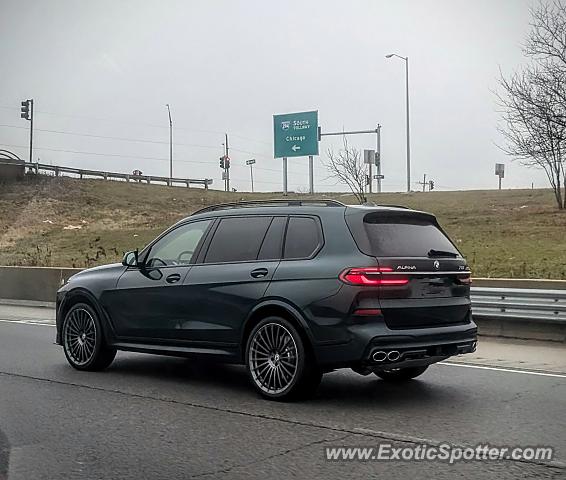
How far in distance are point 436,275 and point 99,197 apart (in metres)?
39.6

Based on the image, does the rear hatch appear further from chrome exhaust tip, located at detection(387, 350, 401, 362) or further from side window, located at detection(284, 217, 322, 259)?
side window, located at detection(284, 217, 322, 259)

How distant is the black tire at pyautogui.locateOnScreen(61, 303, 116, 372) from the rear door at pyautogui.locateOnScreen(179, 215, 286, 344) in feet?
4.66

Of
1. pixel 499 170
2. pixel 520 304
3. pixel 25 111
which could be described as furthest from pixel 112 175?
pixel 520 304

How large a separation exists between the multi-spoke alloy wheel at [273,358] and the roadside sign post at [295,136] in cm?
3836

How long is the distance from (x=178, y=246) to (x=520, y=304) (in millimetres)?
5416

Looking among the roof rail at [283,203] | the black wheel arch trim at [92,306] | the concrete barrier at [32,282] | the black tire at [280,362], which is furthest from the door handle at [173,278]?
the concrete barrier at [32,282]

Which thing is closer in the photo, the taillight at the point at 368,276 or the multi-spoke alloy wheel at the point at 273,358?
the taillight at the point at 368,276

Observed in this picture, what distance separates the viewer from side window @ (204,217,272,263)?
25.6ft

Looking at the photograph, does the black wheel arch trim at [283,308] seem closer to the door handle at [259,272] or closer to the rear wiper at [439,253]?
the door handle at [259,272]

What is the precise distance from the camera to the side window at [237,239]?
7793 millimetres

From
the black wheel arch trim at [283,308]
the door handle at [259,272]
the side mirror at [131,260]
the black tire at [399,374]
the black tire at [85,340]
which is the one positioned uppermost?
the side mirror at [131,260]

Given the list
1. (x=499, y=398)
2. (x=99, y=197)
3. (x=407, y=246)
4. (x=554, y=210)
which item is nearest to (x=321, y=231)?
(x=407, y=246)

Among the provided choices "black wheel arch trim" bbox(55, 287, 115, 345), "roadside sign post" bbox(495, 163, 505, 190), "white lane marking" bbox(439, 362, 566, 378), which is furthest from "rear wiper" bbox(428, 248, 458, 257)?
"roadside sign post" bbox(495, 163, 505, 190)

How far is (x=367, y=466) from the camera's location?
5195mm
